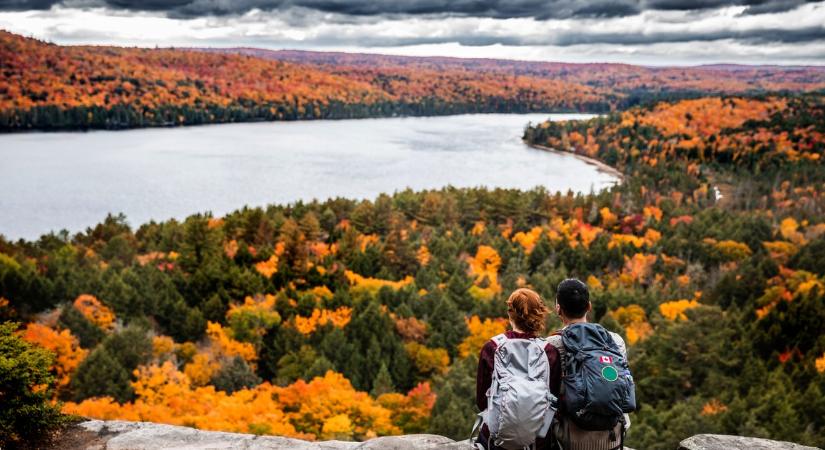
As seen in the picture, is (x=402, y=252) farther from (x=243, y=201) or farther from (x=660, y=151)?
(x=660, y=151)

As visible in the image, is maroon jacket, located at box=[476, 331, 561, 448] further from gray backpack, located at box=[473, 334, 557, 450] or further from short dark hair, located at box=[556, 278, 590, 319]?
short dark hair, located at box=[556, 278, 590, 319]

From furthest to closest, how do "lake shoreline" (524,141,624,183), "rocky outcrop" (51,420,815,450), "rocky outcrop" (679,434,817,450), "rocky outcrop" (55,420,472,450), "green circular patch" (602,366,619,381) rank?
"lake shoreline" (524,141,624,183) < "rocky outcrop" (55,420,472,450) < "rocky outcrop" (51,420,815,450) < "rocky outcrop" (679,434,817,450) < "green circular patch" (602,366,619,381)

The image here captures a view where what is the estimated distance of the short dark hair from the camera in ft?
19.3

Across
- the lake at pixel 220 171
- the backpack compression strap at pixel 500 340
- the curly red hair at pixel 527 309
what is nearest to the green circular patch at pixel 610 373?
the curly red hair at pixel 527 309

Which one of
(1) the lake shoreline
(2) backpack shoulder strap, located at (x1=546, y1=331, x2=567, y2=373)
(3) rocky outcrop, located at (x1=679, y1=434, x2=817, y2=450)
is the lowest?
(1) the lake shoreline

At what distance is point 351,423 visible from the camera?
3238cm

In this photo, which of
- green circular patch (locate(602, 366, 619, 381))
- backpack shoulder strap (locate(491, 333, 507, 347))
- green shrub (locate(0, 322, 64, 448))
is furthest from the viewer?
green shrub (locate(0, 322, 64, 448))

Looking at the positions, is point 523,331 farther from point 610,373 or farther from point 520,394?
point 610,373

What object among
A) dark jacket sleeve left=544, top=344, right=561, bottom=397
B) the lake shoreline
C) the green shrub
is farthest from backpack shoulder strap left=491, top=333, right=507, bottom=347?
the lake shoreline

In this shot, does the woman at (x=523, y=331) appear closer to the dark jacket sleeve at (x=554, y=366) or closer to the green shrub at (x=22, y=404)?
the dark jacket sleeve at (x=554, y=366)

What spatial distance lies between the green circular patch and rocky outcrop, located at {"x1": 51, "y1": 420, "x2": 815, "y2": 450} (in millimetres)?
3541

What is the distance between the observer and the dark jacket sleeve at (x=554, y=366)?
589 centimetres

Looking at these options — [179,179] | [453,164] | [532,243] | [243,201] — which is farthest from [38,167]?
[532,243]

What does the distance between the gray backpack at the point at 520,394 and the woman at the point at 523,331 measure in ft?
0.22
